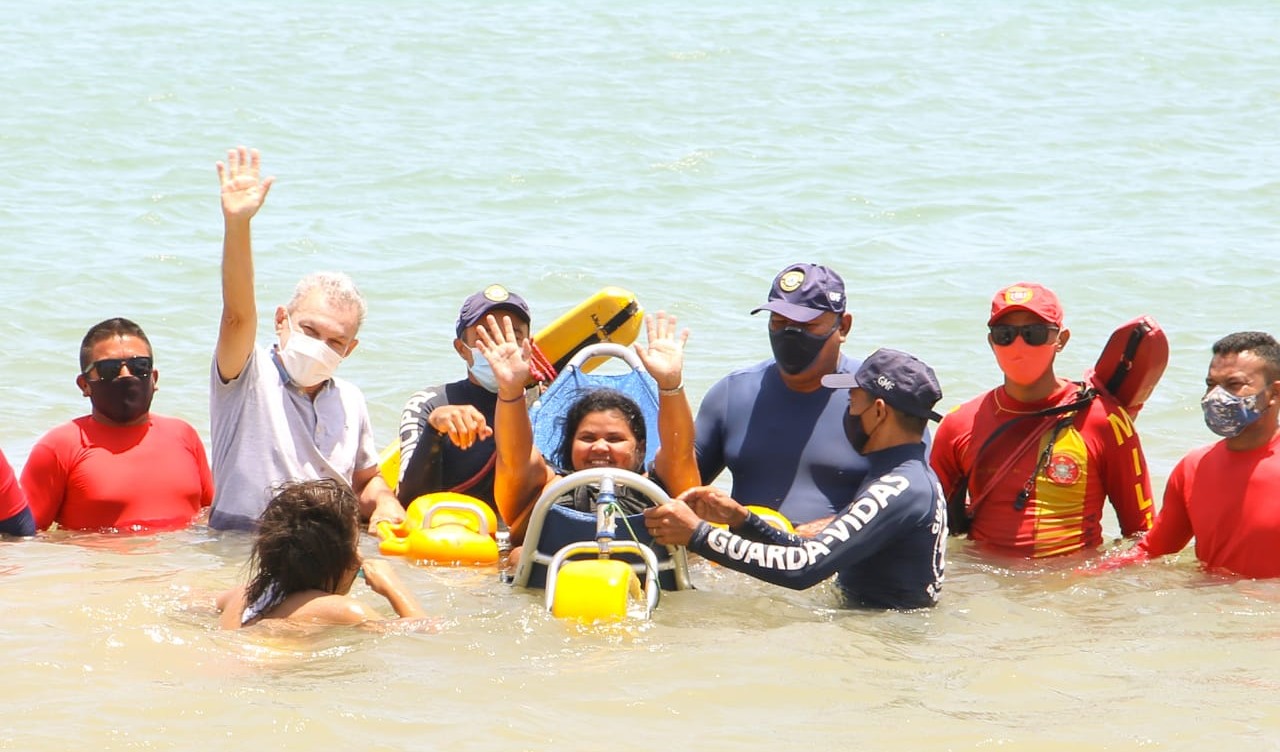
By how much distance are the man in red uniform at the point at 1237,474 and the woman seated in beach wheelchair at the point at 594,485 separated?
2018 mm

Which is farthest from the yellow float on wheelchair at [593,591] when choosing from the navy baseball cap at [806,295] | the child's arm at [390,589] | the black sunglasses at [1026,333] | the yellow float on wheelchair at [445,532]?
the black sunglasses at [1026,333]

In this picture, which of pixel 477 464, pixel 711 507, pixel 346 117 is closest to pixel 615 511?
pixel 711 507

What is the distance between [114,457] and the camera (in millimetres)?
7145

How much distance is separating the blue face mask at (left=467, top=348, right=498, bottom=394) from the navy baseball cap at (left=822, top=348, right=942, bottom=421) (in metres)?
1.93

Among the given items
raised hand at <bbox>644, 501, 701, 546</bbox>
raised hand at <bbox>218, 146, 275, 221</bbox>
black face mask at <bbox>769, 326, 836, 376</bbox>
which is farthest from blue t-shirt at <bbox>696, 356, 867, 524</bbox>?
raised hand at <bbox>218, 146, 275, 221</bbox>

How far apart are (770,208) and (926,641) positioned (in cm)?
1078

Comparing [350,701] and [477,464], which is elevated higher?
[477,464]

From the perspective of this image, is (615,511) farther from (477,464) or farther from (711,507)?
(477,464)

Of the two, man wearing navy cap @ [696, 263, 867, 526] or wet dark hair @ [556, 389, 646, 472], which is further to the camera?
man wearing navy cap @ [696, 263, 867, 526]

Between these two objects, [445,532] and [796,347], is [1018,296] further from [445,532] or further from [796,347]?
[445,532]

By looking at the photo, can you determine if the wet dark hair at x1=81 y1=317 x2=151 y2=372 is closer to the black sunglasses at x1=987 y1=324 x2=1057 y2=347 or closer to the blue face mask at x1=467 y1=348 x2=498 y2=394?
the blue face mask at x1=467 y1=348 x2=498 y2=394

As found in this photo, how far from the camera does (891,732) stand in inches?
200

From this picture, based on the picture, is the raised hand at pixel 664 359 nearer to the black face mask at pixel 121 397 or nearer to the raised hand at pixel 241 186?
the raised hand at pixel 241 186

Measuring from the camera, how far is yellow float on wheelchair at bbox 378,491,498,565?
6.70 m
